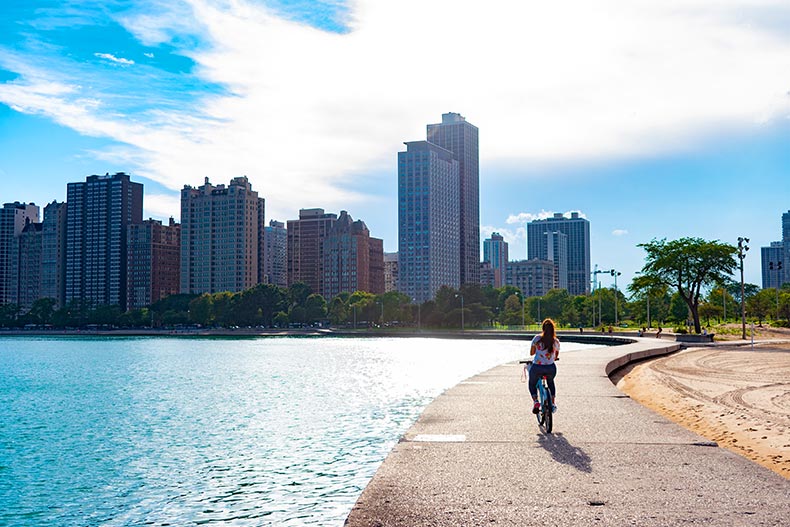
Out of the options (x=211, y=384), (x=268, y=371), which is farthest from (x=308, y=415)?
(x=268, y=371)

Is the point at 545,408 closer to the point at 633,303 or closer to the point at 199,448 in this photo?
the point at 199,448

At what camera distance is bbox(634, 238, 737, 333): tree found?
3076 inches

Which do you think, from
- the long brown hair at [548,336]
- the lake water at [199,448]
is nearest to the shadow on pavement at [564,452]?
the long brown hair at [548,336]

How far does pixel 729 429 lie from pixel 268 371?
4706 centimetres

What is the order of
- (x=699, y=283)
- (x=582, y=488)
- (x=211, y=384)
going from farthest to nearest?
(x=699, y=283), (x=211, y=384), (x=582, y=488)

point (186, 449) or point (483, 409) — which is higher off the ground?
point (483, 409)

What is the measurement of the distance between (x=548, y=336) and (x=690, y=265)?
233 ft

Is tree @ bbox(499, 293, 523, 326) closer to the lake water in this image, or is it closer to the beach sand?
the beach sand

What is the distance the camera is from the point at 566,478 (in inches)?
407

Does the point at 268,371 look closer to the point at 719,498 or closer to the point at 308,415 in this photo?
the point at 308,415

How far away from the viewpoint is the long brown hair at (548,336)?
1452 cm

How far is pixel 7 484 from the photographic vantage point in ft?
62.0

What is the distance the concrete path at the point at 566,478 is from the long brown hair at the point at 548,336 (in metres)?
1.73

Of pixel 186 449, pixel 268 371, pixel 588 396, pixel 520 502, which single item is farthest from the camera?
pixel 268 371
